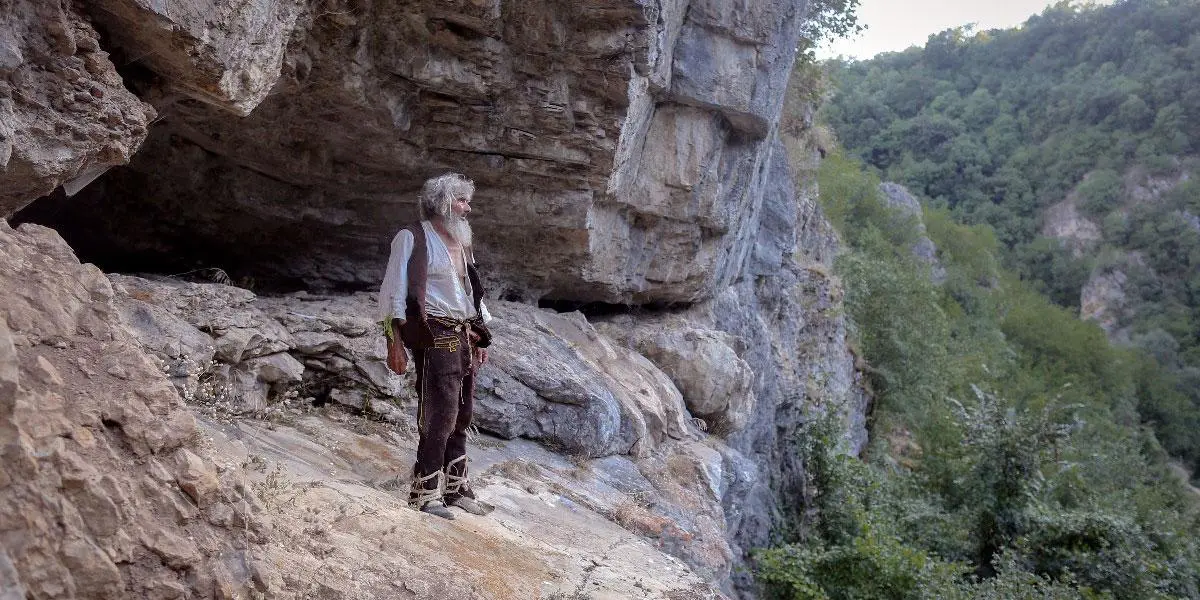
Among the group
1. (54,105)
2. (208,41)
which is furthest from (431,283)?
(54,105)

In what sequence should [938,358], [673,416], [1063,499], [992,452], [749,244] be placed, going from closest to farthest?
[673,416]
[749,244]
[992,452]
[1063,499]
[938,358]

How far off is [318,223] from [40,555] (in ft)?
16.5

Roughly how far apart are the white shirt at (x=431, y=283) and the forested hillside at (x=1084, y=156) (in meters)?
32.2

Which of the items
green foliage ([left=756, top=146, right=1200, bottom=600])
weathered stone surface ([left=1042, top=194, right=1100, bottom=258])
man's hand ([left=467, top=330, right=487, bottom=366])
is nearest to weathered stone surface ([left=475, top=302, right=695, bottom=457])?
man's hand ([left=467, top=330, right=487, bottom=366])

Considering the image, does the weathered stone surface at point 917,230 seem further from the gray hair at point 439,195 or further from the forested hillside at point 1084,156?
the gray hair at point 439,195

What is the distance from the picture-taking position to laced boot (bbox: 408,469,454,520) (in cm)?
351

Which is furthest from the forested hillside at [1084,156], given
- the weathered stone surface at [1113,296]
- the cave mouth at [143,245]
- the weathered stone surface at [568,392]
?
the cave mouth at [143,245]

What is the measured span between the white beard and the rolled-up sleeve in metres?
0.22

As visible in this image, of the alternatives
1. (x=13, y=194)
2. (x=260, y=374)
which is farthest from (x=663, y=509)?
(x=13, y=194)

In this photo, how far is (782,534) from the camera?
33.6ft

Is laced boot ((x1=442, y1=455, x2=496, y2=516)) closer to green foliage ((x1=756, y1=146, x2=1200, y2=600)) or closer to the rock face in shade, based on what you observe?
the rock face in shade

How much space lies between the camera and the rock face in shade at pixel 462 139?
5266 mm

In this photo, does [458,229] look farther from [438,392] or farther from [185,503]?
[185,503]

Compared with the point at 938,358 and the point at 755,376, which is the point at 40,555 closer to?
the point at 755,376
